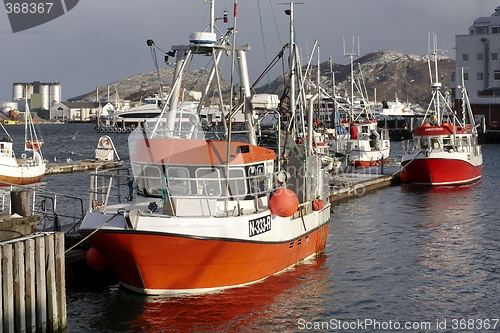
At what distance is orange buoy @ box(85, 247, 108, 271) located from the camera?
17938mm

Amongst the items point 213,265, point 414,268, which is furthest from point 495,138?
point 213,265

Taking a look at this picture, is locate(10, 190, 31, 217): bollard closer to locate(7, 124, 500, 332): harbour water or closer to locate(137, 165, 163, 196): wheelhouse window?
locate(7, 124, 500, 332): harbour water

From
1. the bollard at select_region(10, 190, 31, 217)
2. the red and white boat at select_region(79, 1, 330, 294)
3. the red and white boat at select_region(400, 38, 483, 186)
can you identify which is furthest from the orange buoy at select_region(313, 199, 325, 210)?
the red and white boat at select_region(400, 38, 483, 186)

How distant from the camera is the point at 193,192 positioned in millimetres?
17594

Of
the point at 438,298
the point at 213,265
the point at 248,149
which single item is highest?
the point at 248,149

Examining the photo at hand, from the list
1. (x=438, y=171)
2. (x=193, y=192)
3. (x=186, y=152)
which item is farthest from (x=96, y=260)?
(x=438, y=171)

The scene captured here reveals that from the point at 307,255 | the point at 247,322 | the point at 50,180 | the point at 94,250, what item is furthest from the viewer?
the point at 50,180

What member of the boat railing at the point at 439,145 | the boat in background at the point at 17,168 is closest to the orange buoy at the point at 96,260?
the boat in background at the point at 17,168

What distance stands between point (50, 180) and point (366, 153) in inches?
914

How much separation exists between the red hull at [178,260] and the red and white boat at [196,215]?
24mm

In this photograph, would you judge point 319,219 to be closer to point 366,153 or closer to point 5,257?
point 5,257

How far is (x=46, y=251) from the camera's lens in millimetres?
14406

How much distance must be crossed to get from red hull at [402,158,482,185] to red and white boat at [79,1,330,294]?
81.7ft

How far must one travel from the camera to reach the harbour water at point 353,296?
1642cm
